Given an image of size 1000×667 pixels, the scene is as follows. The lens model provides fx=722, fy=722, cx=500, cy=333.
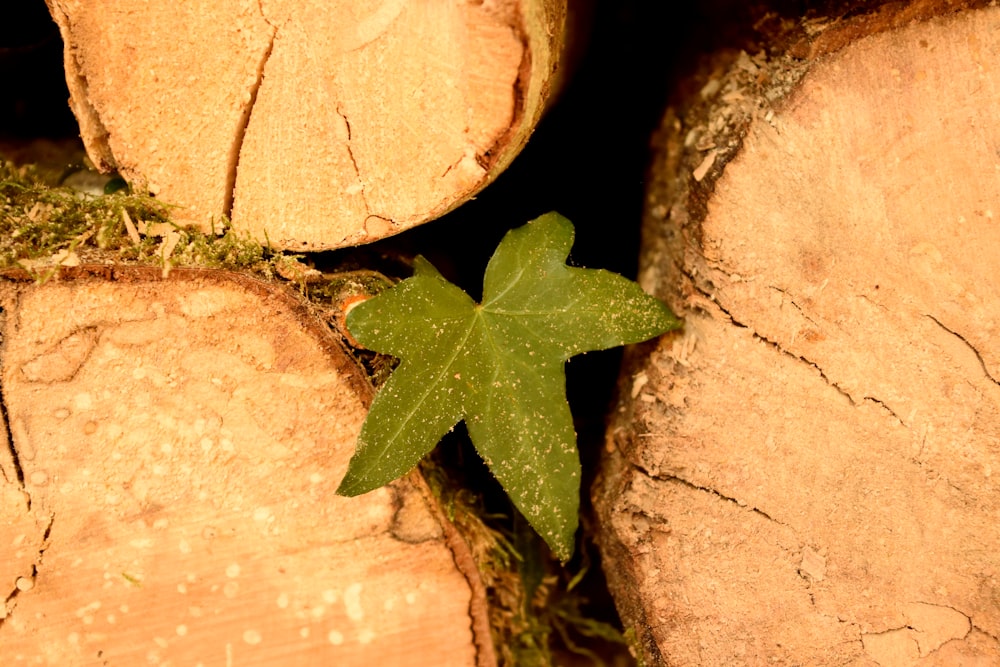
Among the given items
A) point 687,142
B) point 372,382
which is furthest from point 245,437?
point 687,142

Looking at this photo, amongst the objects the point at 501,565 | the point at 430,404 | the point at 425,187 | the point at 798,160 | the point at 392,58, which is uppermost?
the point at 798,160

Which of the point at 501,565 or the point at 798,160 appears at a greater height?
the point at 798,160

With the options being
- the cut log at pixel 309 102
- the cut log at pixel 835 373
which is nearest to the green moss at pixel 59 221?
the cut log at pixel 309 102

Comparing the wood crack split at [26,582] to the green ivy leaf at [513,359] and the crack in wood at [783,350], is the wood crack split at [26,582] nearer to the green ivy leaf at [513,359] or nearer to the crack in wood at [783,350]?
the green ivy leaf at [513,359]

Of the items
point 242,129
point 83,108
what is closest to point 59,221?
point 83,108

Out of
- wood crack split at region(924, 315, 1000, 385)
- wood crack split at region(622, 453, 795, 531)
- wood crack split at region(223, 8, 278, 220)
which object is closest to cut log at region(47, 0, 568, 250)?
wood crack split at region(223, 8, 278, 220)

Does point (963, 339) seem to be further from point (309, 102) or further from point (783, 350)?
point (309, 102)

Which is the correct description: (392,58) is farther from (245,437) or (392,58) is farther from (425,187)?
(245,437)
